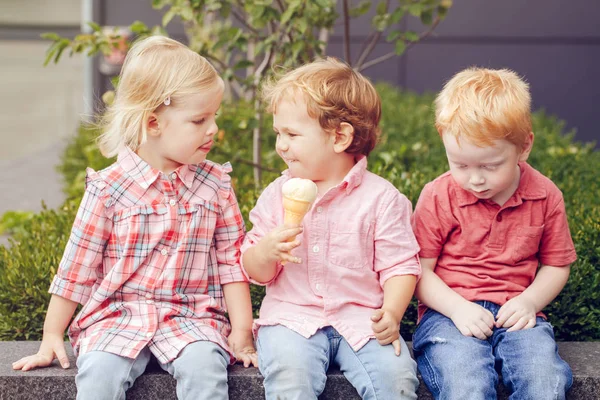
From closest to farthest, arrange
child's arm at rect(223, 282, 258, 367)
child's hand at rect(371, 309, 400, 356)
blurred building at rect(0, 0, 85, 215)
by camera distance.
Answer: child's hand at rect(371, 309, 400, 356)
child's arm at rect(223, 282, 258, 367)
blurred building at rect(0, 0, 85, 215)

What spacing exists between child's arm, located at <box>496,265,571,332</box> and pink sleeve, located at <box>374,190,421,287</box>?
34 cm

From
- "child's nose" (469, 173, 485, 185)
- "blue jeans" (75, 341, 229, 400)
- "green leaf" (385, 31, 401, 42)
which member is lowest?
"blue jeans" (75, 341, 229, 400)

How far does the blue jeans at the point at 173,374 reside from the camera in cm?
272

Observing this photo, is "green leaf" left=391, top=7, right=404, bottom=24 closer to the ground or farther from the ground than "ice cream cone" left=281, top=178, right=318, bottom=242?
farther from the ground

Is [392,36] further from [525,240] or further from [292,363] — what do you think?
[292,363]

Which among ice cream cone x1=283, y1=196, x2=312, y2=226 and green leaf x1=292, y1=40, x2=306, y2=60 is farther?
green leaf x1=292, y1=40, x2=306, y2=60

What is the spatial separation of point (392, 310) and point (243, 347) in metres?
0.57

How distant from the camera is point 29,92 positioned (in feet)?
56.8

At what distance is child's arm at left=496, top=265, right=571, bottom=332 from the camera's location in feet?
9.66

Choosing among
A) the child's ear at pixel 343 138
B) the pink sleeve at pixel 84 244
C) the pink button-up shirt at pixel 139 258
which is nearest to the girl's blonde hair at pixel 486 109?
the child's ear at pixel 343 138

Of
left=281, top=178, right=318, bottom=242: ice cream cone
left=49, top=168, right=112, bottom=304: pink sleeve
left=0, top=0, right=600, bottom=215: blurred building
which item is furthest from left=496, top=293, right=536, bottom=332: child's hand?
left=0, top=0, right=600, bottom=215: blurred building

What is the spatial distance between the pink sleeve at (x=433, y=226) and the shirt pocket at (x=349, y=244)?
236 mm

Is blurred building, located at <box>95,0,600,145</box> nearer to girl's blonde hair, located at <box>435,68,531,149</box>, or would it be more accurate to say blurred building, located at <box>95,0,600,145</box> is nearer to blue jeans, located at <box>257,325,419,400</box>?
girl's blonde hair, located at <box>435,68,531,149</box>

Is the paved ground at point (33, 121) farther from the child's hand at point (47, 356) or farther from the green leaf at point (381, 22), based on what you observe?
the green leaf at point (381, 22)
